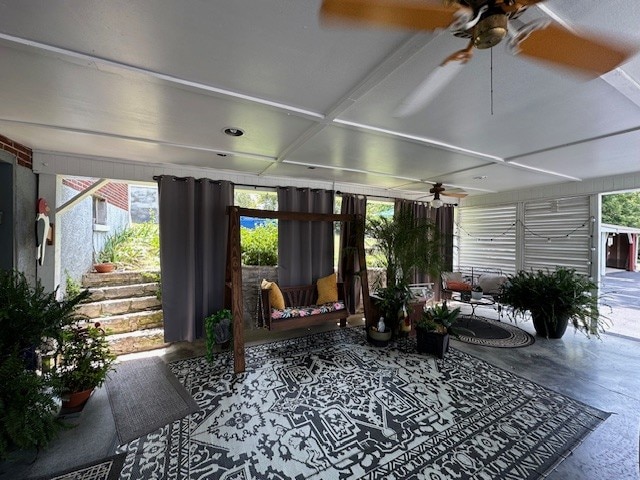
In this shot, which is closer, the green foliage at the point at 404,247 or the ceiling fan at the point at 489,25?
the ceiling fan at the point at 489,25

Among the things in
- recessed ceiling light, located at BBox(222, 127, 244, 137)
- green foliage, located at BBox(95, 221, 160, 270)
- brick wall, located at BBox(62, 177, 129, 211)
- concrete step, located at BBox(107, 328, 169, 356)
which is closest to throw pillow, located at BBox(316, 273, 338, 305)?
concrete step, located at BBox(107, 328, 169, 356)

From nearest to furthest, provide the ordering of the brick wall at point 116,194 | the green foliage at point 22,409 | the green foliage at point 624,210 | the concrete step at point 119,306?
the green foliage at point 22,409, the concrete step at point 119,306, the brick wall at point 116,194, the green foliage at point 624,210

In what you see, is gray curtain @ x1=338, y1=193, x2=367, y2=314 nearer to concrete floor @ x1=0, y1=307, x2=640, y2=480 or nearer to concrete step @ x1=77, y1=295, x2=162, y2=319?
concrete floor @ x1=0, y1=307, x2=640, y2=480

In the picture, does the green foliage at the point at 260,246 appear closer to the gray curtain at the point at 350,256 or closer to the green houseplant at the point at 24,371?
the gray curtain at the point at 350,256

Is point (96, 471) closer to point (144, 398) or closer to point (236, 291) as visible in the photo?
point (144, 398)

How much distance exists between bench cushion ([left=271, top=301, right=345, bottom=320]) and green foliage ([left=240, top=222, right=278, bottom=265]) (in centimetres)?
111

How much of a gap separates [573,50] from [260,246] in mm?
4025

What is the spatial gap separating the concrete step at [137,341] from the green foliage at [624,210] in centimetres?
1517

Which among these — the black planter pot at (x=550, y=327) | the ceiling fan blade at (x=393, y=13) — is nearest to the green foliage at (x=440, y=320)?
the black planter pot at (x=550, y=327)

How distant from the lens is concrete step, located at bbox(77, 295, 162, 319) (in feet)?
11.1

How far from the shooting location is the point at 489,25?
84cm

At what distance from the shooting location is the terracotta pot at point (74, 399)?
211cm

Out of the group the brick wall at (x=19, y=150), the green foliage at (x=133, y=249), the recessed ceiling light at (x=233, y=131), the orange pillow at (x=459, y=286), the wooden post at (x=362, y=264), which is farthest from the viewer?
the orange pillow at (x=459, y=286)

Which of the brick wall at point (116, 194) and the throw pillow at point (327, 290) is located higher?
the brick wall at point (116, 194)
